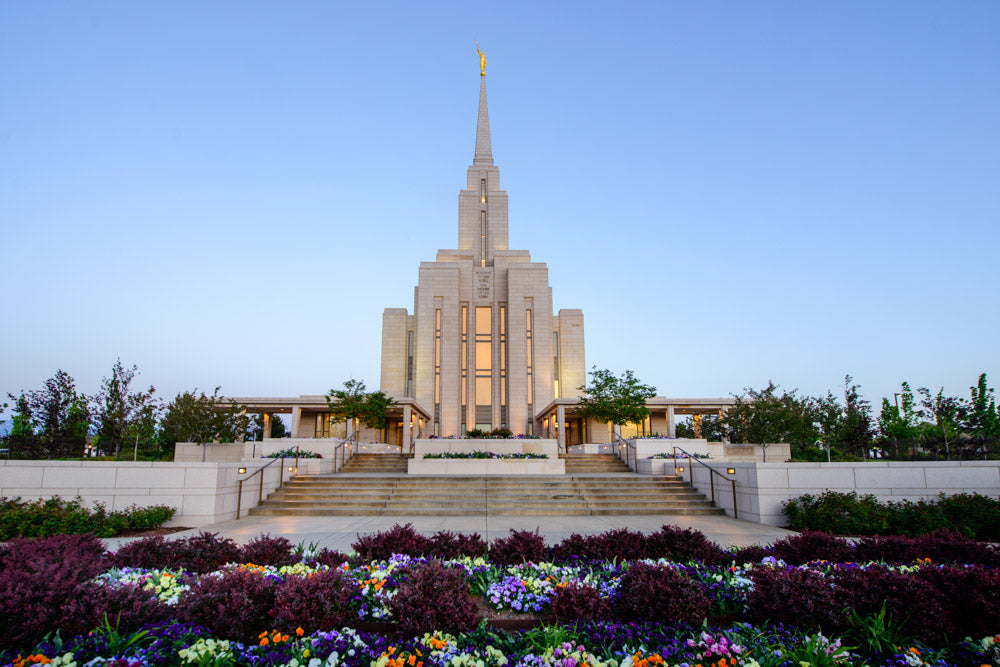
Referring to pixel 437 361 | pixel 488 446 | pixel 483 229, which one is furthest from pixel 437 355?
pixel 488 446

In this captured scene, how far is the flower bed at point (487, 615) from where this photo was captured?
3510 mm

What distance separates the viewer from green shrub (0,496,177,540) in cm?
948

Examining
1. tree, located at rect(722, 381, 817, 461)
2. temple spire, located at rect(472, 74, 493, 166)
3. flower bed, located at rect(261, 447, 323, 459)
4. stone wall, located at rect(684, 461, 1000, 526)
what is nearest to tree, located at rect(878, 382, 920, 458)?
tree, located at rect(722, 381, 817, 461)

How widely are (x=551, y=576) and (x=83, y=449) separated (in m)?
27.2

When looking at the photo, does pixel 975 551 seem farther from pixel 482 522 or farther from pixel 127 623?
pixel 482 522

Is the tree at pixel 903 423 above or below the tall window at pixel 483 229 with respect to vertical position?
below

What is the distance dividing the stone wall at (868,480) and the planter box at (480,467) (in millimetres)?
7840

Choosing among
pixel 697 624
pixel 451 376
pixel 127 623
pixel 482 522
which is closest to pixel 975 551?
pixel 697 624

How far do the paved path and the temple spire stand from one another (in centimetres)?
4642

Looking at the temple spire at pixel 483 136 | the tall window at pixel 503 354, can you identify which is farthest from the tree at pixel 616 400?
the temple spire at pixel 483 136

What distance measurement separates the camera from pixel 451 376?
44906 mm

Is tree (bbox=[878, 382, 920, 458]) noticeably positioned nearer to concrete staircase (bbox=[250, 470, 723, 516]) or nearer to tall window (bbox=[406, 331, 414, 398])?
concrete staircase (bbox=[250, 470, 723, 516])

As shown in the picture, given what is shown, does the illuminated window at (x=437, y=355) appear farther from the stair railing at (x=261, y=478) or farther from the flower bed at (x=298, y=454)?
the stair railing at (x=261, y=478)

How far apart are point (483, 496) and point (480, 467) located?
3561 mm
